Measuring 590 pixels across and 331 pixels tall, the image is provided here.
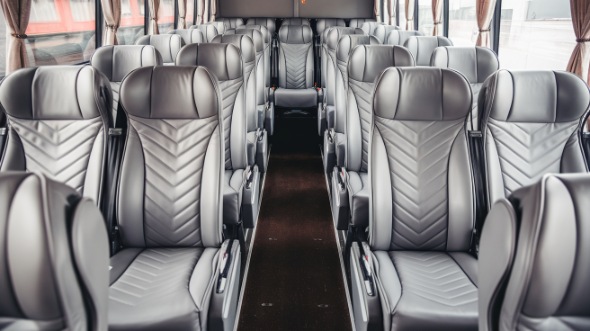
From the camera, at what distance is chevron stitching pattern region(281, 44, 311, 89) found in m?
6.13

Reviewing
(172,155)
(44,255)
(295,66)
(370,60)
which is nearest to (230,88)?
(370,60)

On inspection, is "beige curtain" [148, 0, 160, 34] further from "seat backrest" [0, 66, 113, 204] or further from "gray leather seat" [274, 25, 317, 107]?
"seat backrest" [0, 66, 113, 204]

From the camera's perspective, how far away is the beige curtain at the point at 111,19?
469 cm

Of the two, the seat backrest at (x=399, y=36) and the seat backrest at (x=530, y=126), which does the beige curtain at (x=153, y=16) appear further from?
the seat backrest at (x=530, y=126)

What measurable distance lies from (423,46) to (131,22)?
154 inches

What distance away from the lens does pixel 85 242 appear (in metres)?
0.88

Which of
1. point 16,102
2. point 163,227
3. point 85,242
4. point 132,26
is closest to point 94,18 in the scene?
point 132,26

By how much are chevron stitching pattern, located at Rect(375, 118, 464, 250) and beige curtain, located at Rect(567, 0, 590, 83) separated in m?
1.16

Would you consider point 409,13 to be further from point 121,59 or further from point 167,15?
point 121,59

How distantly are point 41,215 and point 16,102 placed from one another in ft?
4.88

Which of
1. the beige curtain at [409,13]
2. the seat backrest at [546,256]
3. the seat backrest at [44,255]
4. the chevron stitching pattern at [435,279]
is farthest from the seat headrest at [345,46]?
the beige curtain at [409,13]

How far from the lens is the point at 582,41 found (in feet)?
8.96

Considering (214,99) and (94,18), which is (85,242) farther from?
(94,18)

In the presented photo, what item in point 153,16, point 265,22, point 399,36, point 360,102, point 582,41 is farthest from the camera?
point 265,22
